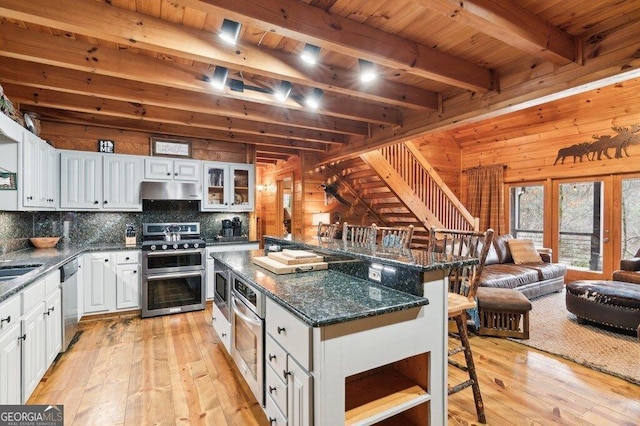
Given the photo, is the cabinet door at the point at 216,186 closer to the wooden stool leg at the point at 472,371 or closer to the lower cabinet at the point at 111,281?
the lower cabinet at the point at 111,281

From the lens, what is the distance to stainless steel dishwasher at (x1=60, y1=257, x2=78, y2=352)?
2.90 meters

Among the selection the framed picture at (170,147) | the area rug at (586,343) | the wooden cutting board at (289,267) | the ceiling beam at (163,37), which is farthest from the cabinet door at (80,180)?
the area rug at (586,343)

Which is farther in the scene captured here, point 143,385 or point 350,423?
point 143,385

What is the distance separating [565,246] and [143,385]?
Result: 6.99 meters

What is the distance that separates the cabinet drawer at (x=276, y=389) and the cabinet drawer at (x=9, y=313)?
151 centimetres

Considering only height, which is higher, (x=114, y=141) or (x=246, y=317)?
(x=114, y=141)

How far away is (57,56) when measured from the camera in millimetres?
2318

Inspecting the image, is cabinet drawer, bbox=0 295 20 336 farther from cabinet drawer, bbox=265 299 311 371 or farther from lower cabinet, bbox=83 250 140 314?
lower cabinet, bbox=83 250 140 314

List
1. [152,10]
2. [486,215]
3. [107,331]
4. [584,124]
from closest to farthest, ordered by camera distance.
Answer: [152,10] → [107,331] → [584,124] → [486,215]

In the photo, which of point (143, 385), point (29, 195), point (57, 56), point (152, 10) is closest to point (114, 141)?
point (29, 195)

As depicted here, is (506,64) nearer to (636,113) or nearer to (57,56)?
(57,56)

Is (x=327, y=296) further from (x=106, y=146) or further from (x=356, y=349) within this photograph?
(x=106, y=146)

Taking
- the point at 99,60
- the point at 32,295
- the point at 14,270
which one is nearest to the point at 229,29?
the point at 99,60

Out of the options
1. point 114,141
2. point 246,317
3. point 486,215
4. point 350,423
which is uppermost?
point 114,141
